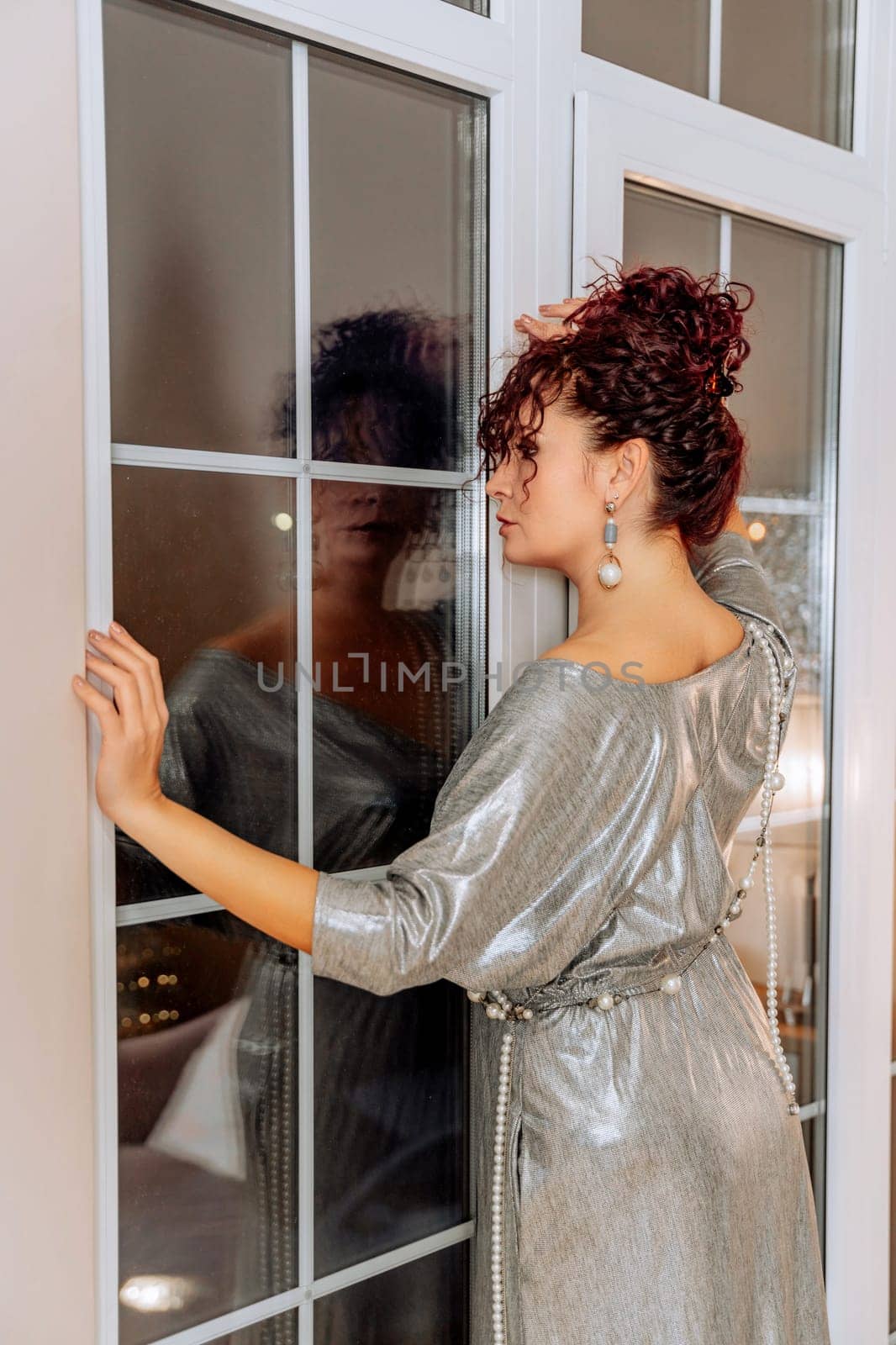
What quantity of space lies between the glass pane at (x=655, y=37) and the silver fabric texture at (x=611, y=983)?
764 millimetres

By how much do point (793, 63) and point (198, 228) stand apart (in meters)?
1.04

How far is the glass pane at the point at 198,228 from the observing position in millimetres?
1006

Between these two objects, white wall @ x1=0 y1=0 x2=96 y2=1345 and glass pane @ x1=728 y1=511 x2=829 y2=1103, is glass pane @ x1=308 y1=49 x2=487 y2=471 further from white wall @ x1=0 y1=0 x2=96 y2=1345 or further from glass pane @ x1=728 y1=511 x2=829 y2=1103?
glass pane @ x1=728 y1=511 x2=829 y2=1103

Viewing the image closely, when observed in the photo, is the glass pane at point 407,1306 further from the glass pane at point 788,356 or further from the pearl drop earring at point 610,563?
the glass pane at point 788,356

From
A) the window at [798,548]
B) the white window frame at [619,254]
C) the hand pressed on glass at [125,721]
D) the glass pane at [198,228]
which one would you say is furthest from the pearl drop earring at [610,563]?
the window at [798,548]

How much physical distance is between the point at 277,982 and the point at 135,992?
16 cm

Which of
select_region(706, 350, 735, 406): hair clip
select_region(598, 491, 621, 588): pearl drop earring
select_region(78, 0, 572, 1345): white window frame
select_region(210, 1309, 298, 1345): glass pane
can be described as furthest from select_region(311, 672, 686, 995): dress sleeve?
select_region(210, 1309, 298, 1345): glass pane

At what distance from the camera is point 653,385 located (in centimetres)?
105

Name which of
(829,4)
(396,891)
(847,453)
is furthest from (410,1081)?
(829,4)

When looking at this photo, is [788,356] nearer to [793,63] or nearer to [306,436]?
[793,63]

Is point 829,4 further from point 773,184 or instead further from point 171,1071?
point 171,1071

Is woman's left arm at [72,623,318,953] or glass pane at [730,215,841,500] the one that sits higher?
glass pane at [730,215,841,500]

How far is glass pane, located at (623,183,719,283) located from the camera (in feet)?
4.59

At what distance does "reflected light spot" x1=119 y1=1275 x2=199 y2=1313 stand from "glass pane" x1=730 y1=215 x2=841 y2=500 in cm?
126
